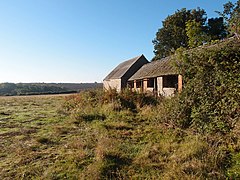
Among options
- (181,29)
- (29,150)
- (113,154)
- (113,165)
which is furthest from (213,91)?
(181,29)

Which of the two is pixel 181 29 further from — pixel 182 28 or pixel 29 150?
pixel 29 150

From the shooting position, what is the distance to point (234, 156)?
5.28 m

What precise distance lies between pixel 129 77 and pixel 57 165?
953 inches

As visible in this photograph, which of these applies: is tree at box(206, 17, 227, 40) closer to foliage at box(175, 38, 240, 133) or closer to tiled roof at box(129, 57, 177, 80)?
tiled roof at box(129, 57, 177, 80)

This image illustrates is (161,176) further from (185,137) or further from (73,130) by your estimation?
(73,130)

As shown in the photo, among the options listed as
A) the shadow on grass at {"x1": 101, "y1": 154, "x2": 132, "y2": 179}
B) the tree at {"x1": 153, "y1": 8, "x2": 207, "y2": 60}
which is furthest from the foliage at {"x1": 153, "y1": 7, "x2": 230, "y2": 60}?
the shadow on grass at {"x1": 101, "y1": 154, "x2": 132, "y2": 179}

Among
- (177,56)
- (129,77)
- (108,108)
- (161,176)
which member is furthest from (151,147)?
(129,77)

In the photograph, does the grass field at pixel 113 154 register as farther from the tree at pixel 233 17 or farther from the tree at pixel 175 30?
the tree at pixel 175 30

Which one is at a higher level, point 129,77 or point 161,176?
point 129,77

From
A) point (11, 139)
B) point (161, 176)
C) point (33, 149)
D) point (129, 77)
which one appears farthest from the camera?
point (129, 77)

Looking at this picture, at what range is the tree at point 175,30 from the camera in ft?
117

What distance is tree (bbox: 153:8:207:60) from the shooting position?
35.6m

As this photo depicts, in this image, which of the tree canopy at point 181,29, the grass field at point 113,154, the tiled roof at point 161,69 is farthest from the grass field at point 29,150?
the tree canopy at point 181,29

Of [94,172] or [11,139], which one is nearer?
[94,172]
